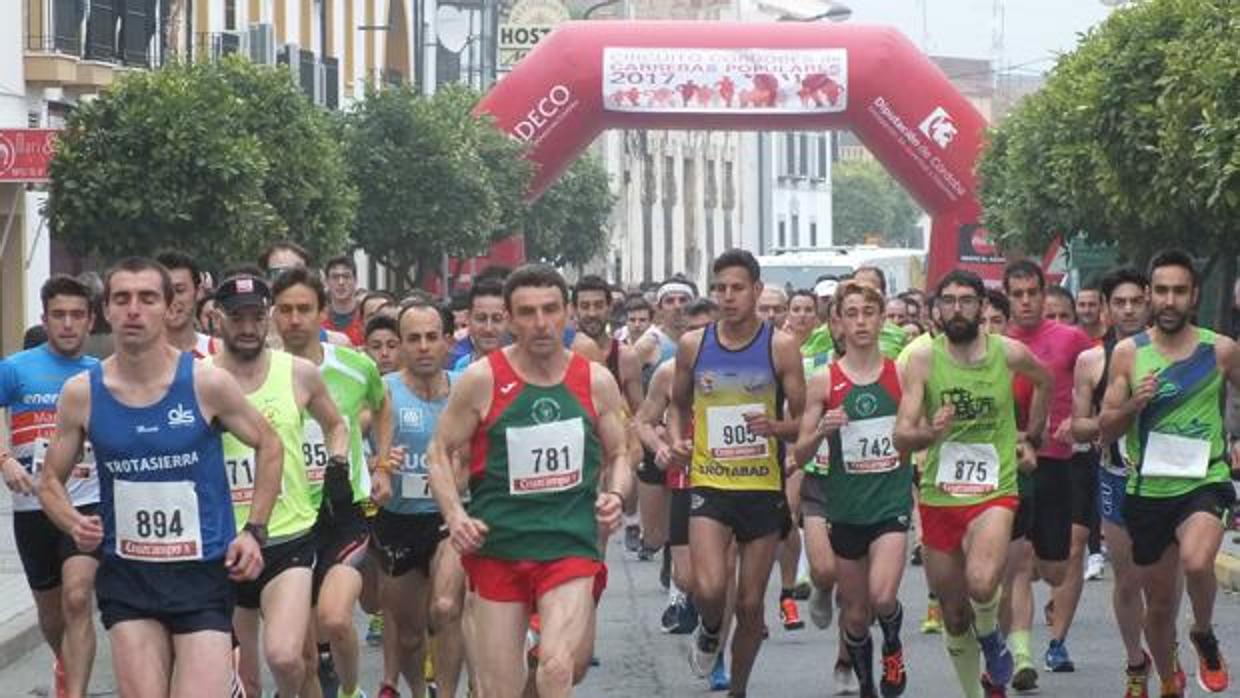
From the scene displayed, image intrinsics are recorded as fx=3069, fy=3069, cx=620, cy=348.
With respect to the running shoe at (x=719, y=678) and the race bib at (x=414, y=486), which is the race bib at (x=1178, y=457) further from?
the race bib at (x=414, y=486)

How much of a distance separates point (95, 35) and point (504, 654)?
26.1 meters

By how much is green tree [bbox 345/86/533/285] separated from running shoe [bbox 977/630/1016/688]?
99.1 ft

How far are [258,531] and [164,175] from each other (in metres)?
18.4

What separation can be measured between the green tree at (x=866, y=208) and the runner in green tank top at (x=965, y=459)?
439ft

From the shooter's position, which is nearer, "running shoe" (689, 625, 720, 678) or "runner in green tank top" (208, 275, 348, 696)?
"runner in green tank top" (208, 275, 348, 696)

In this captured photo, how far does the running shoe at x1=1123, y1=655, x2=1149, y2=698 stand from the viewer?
13148 mm

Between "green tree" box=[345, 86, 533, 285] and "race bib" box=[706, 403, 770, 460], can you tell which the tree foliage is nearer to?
"race bib" box=[706, 403, 770, 460]

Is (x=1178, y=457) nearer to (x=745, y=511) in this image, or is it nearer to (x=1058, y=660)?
(x=745, y=511)

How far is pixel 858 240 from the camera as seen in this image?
151 meters

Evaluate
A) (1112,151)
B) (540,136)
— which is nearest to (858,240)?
(540,136)

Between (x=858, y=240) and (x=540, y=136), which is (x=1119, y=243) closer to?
(x=540, y=136)

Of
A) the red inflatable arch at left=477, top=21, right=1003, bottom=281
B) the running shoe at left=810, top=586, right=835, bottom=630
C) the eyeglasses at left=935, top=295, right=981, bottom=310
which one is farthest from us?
the red inflatable arch at left=477, top=21, right=1003, bottom=281

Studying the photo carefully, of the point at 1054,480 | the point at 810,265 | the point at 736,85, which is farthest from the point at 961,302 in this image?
the point at 810,265

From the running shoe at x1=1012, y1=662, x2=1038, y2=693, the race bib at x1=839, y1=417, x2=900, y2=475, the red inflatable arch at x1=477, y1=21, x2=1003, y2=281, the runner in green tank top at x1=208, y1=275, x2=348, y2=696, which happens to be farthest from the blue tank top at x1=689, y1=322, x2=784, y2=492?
the red inflatable arch at x1=477, y1=21, x2=1003, y2=281
